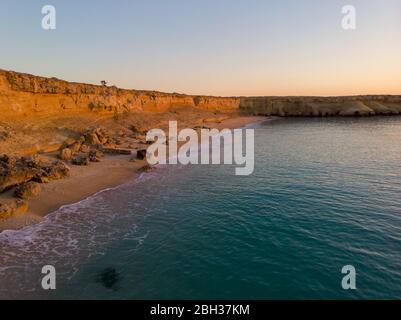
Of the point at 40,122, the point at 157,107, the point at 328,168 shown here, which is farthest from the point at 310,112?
the point at 40,122

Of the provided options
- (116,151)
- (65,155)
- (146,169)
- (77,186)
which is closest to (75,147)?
(65,155)

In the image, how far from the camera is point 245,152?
32812 millimetres

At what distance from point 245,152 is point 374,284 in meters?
24.0

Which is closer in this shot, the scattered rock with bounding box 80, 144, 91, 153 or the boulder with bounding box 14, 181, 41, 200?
the boulder with bounding box 14, 181, 41, 200

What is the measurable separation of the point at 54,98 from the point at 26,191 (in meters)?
19.9

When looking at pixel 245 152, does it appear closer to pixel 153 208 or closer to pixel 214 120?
pixel 153 208

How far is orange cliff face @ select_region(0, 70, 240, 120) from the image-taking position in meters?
27.3

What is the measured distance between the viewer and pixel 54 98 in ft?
108

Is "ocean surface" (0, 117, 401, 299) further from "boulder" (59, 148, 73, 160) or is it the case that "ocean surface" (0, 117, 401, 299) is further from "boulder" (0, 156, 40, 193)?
"boulder" (59, 148, 73, 160)

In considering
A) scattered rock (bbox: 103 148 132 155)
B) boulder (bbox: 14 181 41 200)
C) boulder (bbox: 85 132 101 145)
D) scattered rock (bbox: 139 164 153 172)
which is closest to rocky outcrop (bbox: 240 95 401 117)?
boulder (bbox: 85 132 101 145)

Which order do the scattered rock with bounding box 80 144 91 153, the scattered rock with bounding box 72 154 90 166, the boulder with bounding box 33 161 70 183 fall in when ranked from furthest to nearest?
1. the scattered rock with bounding box 80 144 91 153
2. the scattered rock with bounding box 72 154 90 166
3. the boulder with bounding box 33 161 70 183

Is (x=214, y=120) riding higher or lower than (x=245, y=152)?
higher

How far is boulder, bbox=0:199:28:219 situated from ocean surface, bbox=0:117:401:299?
143 centimetres

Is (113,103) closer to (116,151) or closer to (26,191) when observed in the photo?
(116,151)
